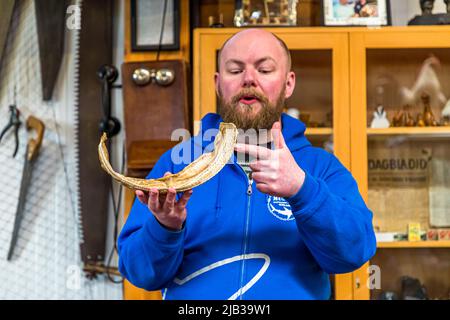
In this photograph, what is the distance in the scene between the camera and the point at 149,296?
5.70 ft

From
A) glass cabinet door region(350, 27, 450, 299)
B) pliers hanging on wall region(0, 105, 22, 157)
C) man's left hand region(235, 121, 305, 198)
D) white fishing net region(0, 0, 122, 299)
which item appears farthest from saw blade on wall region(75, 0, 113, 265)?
man's left hand region(235, 121, 305, 198)

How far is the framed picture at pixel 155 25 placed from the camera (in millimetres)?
1776

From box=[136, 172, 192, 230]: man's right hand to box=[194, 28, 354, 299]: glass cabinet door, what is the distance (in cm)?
68

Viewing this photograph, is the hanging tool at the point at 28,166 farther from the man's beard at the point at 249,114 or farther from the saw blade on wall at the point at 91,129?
the man's beard at the point at 249,114

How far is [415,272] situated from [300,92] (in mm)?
558

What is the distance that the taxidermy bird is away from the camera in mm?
1724

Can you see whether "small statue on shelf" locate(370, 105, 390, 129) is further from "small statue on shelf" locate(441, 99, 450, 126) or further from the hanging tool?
the hanging tool

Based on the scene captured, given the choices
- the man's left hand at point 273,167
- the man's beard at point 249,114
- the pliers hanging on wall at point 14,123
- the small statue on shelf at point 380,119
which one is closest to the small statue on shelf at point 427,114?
the small statue on shelf at point 380,119

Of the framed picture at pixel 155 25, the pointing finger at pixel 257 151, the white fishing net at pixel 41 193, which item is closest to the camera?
the pointing finger at pixel 257 151

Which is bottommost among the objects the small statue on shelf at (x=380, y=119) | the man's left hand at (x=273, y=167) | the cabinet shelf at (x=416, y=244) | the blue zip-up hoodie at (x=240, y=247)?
the cabinet shelf at (x=416, y=244)

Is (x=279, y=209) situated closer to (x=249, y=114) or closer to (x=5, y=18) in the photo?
(x=249, y=114)

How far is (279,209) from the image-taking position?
1.08m

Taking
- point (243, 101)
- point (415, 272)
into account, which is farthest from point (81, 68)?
point (415, 272)
